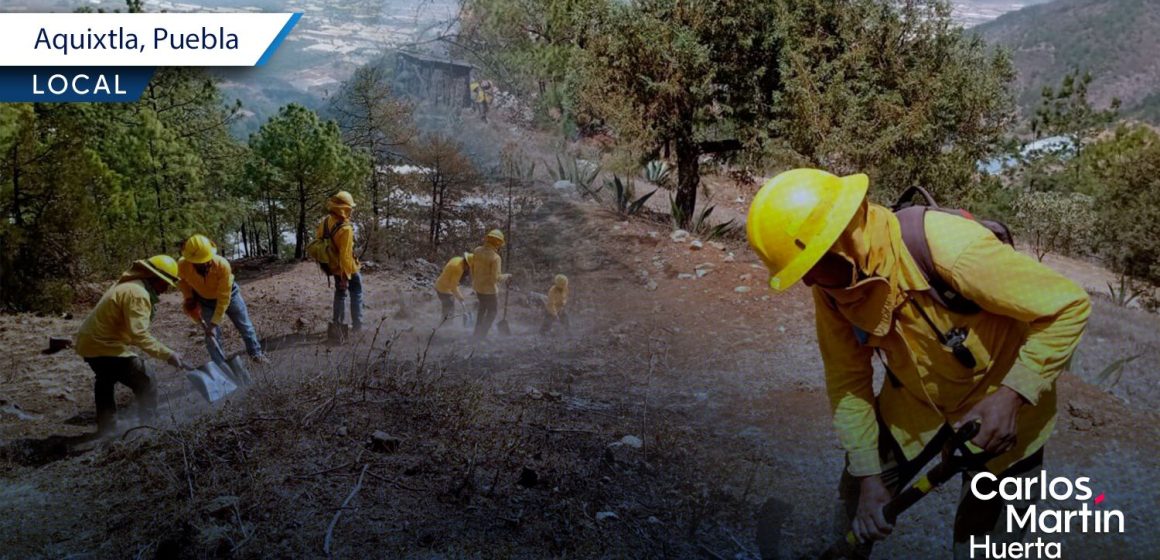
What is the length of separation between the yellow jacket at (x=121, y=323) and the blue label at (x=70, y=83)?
280 cm

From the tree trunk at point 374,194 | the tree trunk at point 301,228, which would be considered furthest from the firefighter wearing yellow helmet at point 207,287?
the tree trunk at point 374,194

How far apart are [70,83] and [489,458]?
545cm

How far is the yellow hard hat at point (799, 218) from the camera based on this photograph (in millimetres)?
2062

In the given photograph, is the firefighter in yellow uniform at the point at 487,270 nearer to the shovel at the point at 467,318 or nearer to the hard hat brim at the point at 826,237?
the shovel at the point at 467,318

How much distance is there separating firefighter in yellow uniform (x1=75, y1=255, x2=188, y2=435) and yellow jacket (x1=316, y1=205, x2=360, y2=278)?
1.96m

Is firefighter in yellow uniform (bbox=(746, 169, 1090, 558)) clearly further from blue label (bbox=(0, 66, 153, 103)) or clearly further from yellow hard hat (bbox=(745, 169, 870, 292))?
blue label (bbox=(0, 66, 153, 103))

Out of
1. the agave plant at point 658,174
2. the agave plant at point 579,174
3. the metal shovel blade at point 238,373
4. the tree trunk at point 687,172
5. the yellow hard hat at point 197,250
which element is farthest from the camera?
the agave plant at point 658,174

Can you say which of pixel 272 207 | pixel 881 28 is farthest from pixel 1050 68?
pixel 272 207

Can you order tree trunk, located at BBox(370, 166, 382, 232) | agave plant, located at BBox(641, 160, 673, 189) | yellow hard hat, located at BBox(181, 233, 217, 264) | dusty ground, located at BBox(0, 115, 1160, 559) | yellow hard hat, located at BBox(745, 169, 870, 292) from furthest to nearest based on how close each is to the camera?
agave plant, located at BBox(641, 160, 673, 189), tree trunk, located at BBox(370, 166, 382, 232), yellow hard hat, located at BBox(181, 233, 217, 264), dusty ground, located at BBox(0, 115, 1160, 559), yellow hard hat, located at BBox(745, 169, 870, 292)

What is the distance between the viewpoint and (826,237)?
80.9 inches

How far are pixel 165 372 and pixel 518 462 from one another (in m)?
4.00

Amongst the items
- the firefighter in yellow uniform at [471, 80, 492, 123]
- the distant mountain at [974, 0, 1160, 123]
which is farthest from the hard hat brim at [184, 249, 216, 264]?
the distant mountain at [974, 0, 1160, 123]

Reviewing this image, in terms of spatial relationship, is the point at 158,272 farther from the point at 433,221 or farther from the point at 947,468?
the point at 433,221

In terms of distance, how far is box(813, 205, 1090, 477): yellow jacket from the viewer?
195cm
